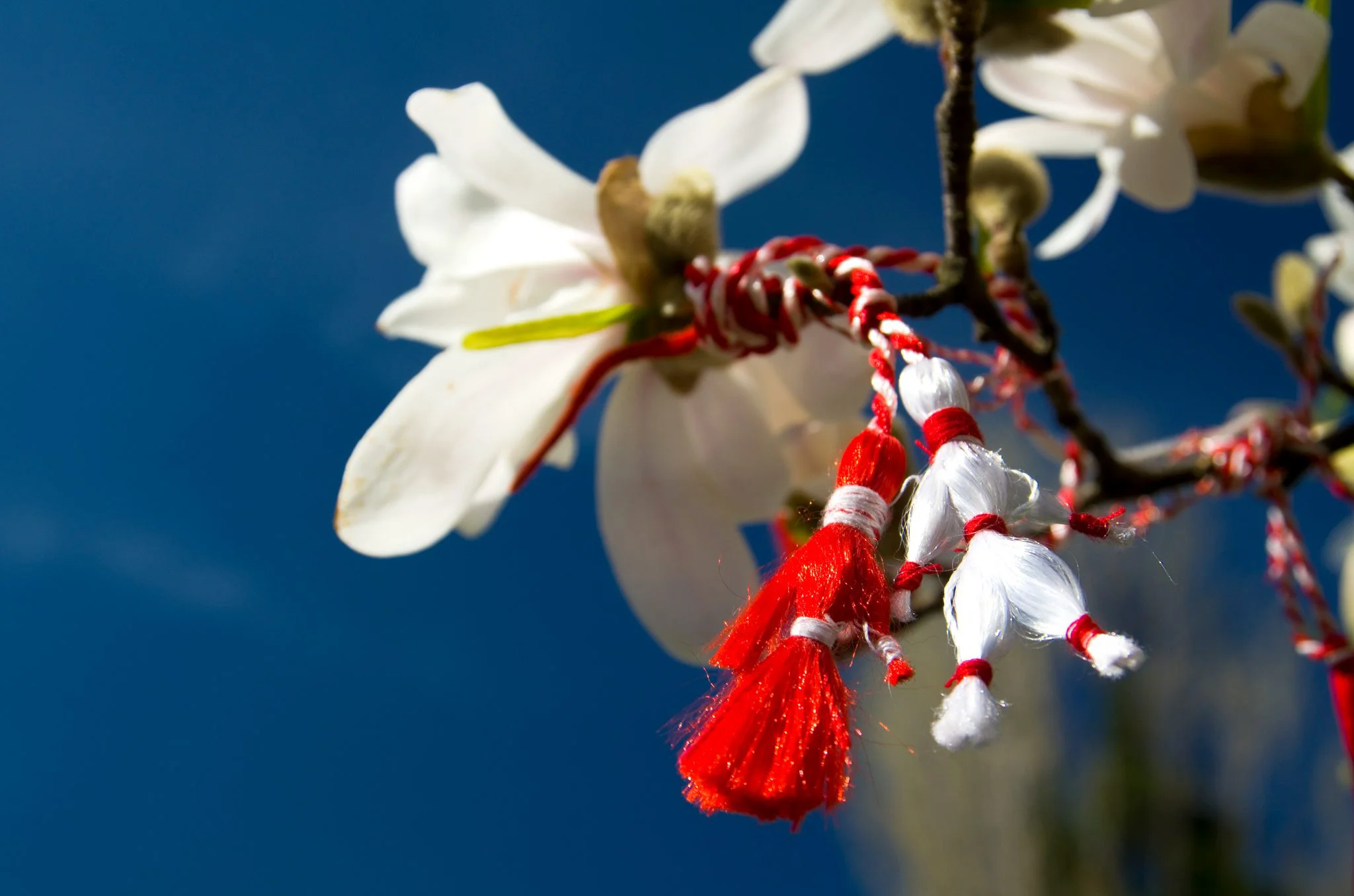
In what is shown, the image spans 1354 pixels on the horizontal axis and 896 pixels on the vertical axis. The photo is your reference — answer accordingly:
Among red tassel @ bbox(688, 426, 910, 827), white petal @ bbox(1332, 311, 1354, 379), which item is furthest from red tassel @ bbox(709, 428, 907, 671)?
white petal @ bbox(1332, 311, 1354, 379)

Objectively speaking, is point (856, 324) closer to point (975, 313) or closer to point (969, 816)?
point (975, 313)

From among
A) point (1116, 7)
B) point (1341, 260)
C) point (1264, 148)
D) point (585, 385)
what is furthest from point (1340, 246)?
point (585, 385)

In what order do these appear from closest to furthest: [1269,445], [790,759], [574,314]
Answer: [790,759] → [574,314] → [1269,445]

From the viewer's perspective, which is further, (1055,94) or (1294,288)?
(1294,288)

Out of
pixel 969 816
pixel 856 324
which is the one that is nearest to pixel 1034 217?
pixel 856 324

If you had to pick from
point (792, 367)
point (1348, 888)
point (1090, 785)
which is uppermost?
point (792, 367)

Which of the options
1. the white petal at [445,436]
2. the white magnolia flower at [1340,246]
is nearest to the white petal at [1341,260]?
the white magnolia flower at [1340,246]

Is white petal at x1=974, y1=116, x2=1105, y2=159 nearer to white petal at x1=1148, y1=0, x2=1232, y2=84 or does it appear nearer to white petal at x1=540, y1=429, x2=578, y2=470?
white petal at x1=1148, y1=0, x2=1232, y2=84

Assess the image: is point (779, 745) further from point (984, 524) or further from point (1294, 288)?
point (1294, 288)
